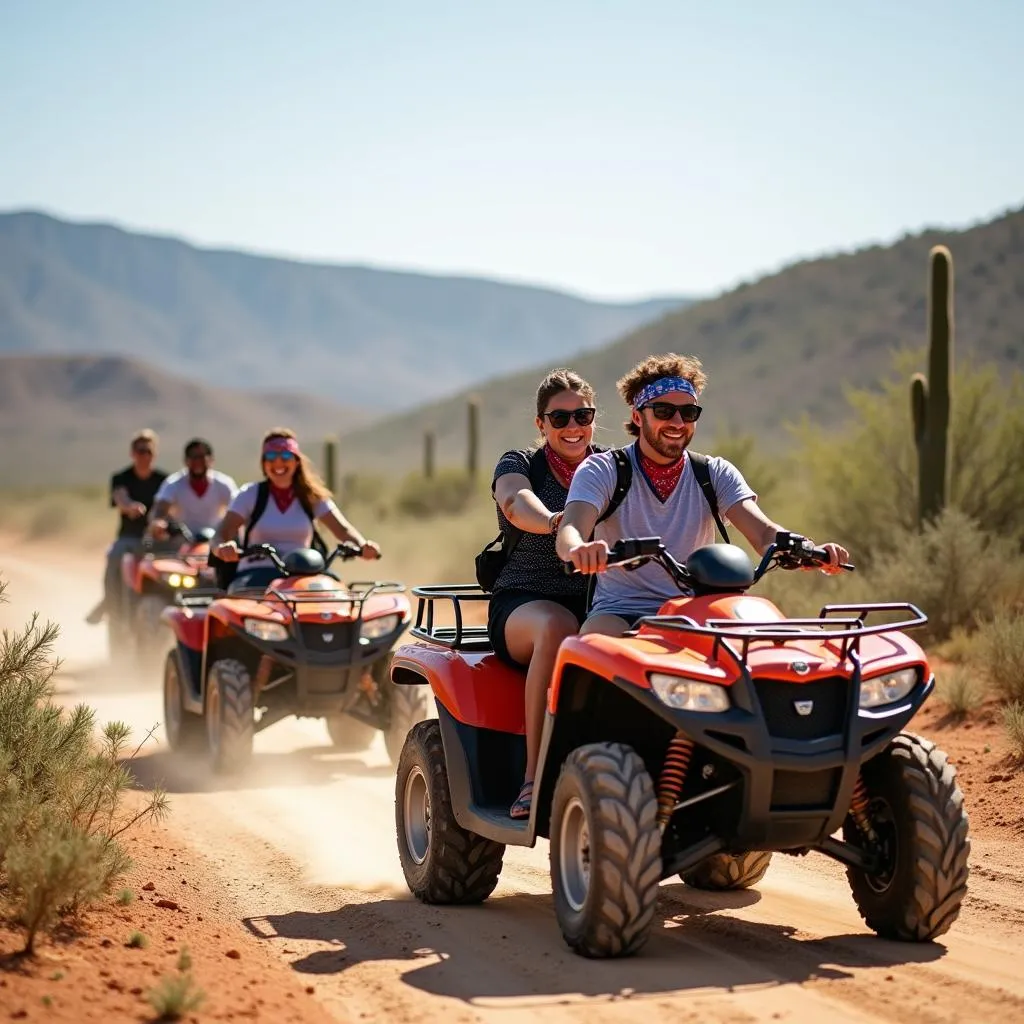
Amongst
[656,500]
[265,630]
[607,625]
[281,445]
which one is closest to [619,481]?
[656,500]

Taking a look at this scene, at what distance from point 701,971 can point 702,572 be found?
145cm

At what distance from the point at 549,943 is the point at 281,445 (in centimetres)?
652

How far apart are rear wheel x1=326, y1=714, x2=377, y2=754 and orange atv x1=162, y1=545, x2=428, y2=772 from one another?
2.56 ft

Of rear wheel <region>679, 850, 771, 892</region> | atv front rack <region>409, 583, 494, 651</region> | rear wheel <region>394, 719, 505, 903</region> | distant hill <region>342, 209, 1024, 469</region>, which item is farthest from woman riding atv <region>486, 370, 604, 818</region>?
distant hill <region>342, 209, 1024, 469</region>

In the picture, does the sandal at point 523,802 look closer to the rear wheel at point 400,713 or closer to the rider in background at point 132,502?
the rear wheel at point 400,713

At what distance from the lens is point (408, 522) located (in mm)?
37562

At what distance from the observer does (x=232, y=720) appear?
1102 centimetres

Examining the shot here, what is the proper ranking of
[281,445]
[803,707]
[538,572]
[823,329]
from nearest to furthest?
[803,707]
[538,572]
[281,445]
[823,329]

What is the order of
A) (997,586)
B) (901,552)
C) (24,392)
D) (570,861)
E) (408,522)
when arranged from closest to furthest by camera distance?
(570,861)
(997,586)
(901,552)
(408,522)
(24,392)

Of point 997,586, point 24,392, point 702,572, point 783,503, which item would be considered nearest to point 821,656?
point 702,572

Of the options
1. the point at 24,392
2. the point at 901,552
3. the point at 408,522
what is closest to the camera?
the point at 901,552

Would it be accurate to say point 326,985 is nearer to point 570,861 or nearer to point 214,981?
point 214,981

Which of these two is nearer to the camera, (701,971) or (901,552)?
(701,971)

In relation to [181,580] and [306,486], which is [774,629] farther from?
[181,580]
